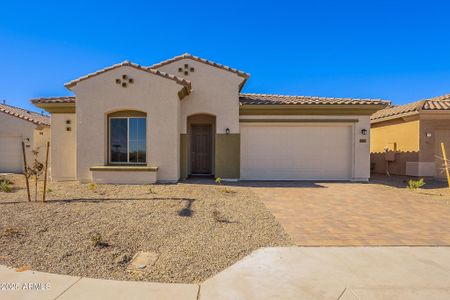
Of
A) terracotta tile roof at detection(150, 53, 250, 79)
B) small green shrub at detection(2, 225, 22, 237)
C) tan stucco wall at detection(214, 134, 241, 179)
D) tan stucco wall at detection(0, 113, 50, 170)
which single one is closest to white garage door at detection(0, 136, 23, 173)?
tan stucco wall at detection(0, 113, 50, 170)

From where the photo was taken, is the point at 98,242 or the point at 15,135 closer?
the point at 98,242

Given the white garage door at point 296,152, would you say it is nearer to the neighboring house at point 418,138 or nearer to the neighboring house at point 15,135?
the neighboring house at point 418,138

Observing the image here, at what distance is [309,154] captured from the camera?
12.5 m

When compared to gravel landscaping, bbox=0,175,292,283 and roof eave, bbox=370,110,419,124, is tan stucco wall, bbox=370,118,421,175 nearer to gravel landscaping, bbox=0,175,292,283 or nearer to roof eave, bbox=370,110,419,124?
roof eave, bbox=370,110,419,124

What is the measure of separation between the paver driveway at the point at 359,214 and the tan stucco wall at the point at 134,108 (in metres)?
4.13

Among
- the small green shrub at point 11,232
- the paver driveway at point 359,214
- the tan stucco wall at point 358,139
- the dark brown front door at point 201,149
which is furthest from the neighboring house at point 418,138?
the small green shrub at point 11,232

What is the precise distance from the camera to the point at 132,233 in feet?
16.5

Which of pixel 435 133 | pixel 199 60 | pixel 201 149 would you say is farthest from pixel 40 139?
pixel 435 133

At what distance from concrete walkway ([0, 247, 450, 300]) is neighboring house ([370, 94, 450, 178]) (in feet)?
39.4

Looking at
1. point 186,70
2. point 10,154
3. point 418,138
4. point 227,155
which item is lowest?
point 10,154

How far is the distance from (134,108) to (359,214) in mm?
8854

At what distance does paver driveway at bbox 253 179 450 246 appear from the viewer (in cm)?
493

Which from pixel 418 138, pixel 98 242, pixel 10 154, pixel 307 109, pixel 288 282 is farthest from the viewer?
pixel 10 154

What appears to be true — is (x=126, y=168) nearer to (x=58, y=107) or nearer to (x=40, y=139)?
(x=58, y=107)
